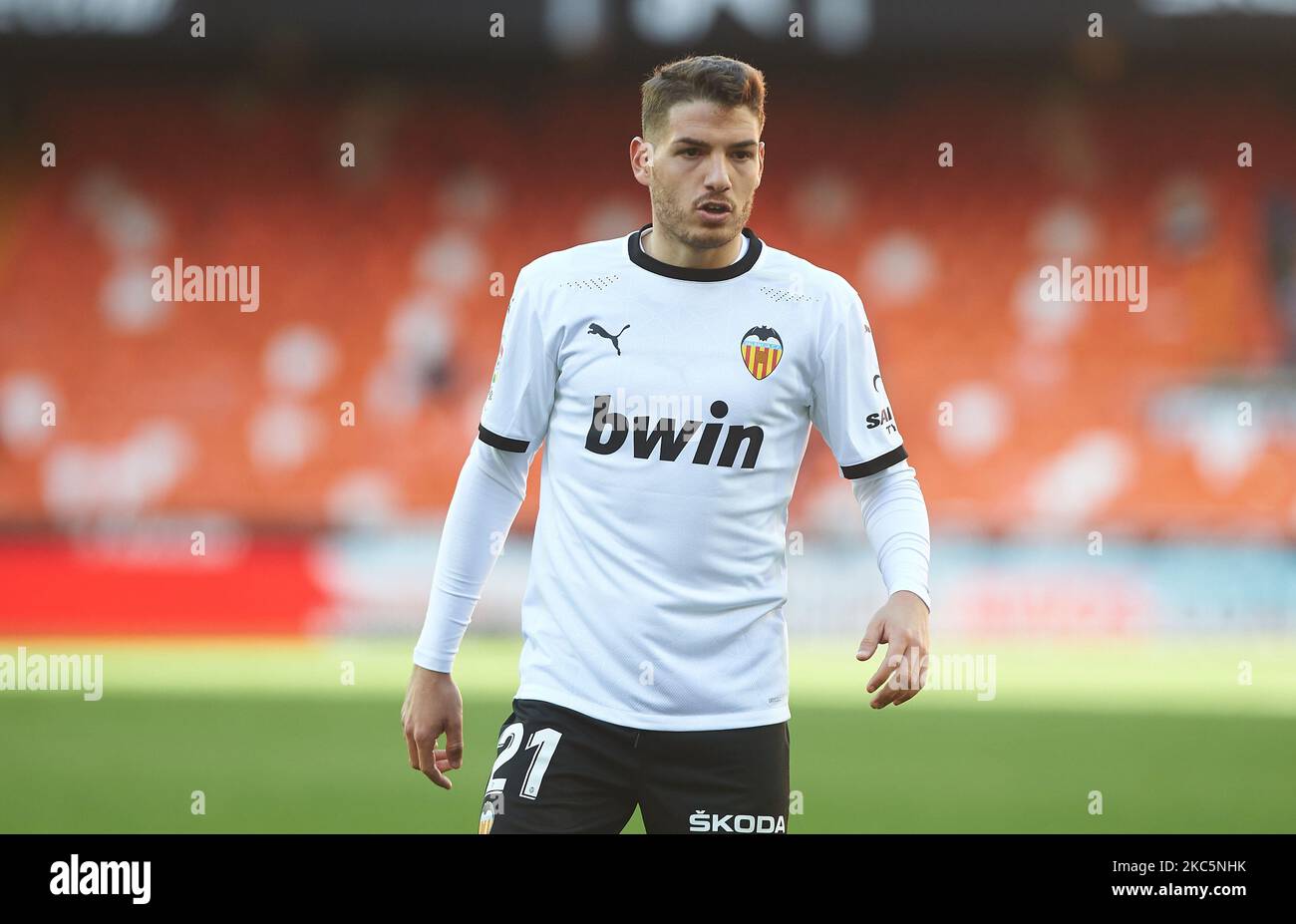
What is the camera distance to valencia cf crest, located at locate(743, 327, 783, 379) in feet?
9.00

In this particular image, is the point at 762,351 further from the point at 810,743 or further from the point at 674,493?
the point at 810,743

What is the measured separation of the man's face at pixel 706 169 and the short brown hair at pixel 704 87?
16 millimetres

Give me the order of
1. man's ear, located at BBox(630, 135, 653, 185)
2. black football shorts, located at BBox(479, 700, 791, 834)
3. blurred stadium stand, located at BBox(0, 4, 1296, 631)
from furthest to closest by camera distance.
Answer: blurred stadium stand, located at BBox(0, 4, 1296, 631) < man's ear, located at BBox(630, 135, 653, 185) < black football shorts, located at BBox(479, 700, 791, 834)

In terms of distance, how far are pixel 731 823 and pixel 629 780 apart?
0.65 ft

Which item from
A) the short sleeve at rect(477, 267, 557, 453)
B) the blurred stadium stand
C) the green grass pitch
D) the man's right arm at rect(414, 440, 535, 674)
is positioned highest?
the blurred stadium stand

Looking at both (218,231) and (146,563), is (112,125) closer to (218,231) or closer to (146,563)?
(218,231)

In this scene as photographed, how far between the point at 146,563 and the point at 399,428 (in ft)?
9.35

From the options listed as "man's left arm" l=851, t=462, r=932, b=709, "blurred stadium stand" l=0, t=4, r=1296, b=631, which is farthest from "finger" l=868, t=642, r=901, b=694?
"blurred stadium stand" l=0, t=4, r=1296, b=631

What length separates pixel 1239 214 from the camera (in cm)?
1462

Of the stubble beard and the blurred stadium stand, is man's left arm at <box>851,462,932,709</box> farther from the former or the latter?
the blurred stadium stand

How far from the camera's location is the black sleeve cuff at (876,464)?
2.83m

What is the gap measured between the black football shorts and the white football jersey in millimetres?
36

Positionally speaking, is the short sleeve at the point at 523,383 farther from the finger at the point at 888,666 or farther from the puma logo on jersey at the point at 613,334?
the finger at the point at 888,666

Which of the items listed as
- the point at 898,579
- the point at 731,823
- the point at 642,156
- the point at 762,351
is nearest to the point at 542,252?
the point at 642,156
